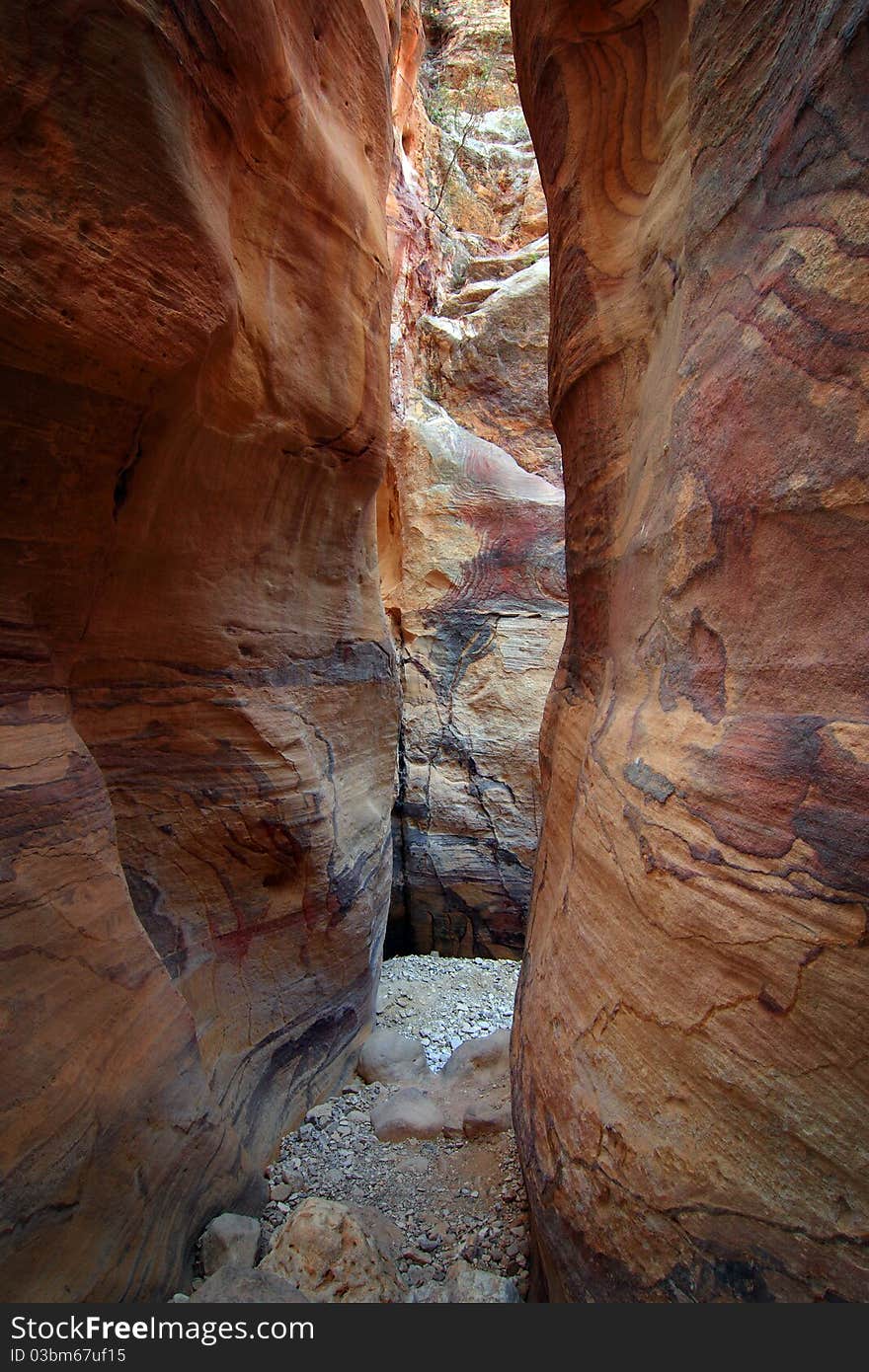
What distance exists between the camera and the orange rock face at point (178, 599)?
1424 mm

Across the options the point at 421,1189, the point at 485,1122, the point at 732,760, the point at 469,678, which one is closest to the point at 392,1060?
the point at 485,1122

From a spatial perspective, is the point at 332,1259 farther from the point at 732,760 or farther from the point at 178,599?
the point at 178,599

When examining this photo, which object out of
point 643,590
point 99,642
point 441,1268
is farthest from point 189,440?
point 441,1268

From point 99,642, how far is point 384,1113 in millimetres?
2078

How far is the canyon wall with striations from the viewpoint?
213 inches

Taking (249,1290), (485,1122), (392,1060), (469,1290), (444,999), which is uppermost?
(249,1290)

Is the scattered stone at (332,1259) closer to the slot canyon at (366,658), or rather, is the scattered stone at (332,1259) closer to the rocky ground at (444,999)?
the slot canyon at (366,658)

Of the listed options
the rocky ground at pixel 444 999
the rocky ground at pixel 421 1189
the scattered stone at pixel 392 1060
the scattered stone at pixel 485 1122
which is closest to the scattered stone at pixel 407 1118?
the rocky ground at pixel 421 1189

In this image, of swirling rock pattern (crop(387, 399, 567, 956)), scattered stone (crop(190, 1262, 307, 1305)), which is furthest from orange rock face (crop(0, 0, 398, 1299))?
swirling rock pattern (crop(387, 399, 567, 956))

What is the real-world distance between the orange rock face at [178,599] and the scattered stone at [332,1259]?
325mm

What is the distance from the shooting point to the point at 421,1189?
224 centimetres

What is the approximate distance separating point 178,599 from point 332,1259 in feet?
6.30

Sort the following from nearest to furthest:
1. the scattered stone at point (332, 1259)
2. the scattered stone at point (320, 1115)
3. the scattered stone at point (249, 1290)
→ the scattered stone at point (249, 1290) → the scattered stone at point (332, 1259) → the scattered stone at point (320, 1115)

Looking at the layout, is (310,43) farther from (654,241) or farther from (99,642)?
(99,642)
